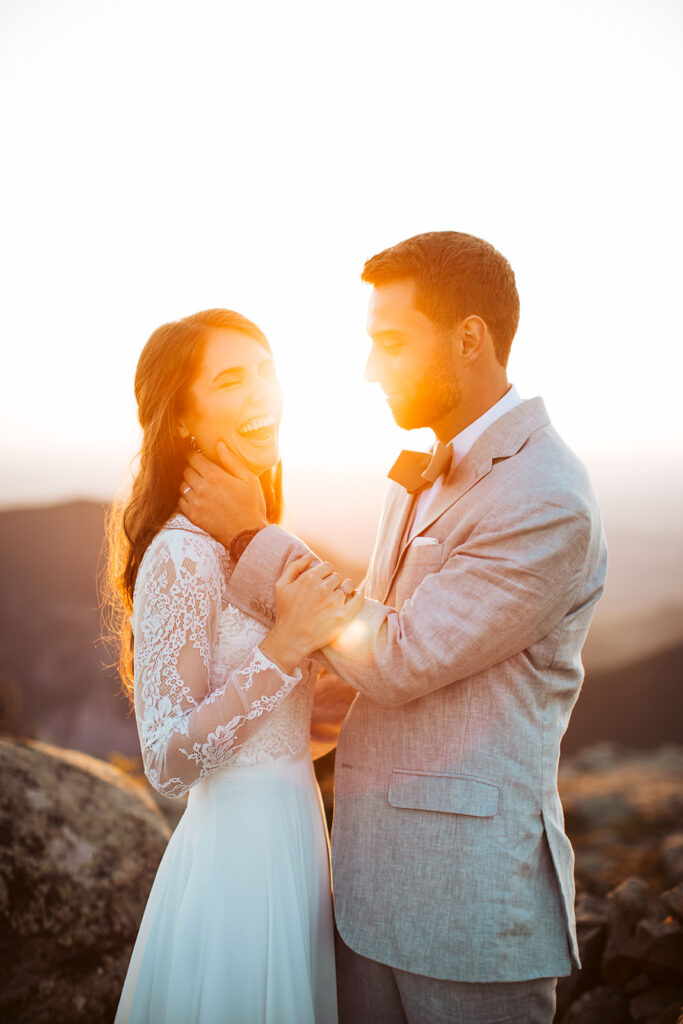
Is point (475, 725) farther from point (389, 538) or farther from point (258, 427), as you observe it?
point (258, 427)

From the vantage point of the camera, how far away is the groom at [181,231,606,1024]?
5.75 ft

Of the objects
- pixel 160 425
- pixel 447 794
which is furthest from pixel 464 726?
pixel 160 425

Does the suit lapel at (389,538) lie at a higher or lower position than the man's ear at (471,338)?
lower

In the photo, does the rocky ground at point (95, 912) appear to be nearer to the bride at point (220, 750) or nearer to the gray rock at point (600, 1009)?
the gray rock at point (600, 1009)

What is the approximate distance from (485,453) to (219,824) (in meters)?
1.48

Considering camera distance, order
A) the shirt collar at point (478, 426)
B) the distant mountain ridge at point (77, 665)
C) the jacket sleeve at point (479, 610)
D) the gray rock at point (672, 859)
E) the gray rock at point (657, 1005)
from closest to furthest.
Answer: the jacket sleeve at point (479, 610)
the shirt collar at point (478, 426)
the gray rock at point (657, 1005)
the gray rock at point (672, 859)
the distant mountain ridge at point (77, 665)

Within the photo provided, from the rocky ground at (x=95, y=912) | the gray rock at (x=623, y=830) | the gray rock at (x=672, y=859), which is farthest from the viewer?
the gray rock at (x=623, y=830)

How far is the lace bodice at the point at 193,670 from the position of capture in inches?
70.5

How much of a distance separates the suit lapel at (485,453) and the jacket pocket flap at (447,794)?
60cm

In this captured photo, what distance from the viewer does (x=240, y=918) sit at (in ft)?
6.45

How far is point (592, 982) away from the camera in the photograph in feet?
8.79

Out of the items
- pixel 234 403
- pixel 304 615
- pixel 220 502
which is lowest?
pixel 304 615

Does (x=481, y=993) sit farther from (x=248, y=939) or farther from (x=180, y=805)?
(x=180, y=805)

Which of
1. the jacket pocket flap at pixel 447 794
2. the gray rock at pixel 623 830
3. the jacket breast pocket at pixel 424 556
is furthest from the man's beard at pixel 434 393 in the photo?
the gray rock at pixel 623 830
